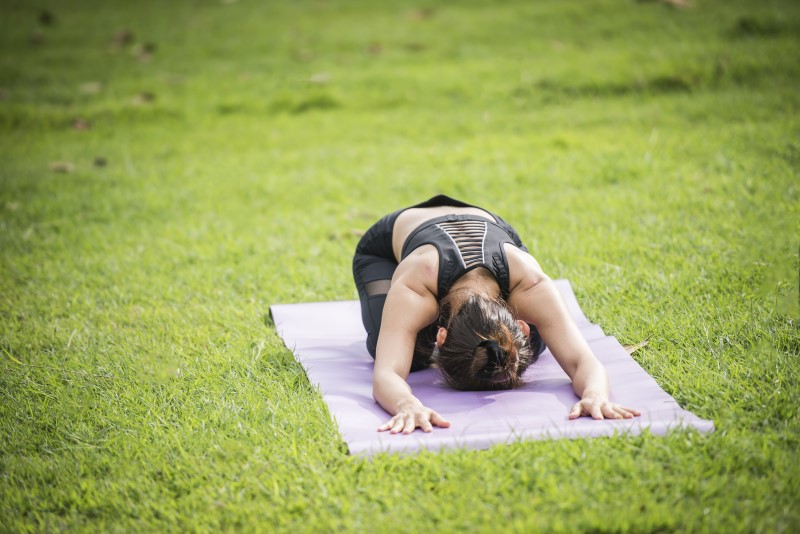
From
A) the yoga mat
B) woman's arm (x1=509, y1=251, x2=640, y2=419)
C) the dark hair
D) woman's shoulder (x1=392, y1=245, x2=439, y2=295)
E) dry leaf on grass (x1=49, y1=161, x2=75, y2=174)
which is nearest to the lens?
the yoga mat

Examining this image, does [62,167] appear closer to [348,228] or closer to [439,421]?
[348,228]

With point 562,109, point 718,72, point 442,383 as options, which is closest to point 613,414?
point 442,383

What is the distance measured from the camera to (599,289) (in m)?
4.40

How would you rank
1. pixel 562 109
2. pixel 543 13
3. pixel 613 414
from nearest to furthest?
1. pixel 613 414
2. pixel 562 109
3. pixel 543 13

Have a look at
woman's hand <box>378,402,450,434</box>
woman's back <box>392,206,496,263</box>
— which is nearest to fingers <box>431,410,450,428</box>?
woman's hand <box>378,402,450,434</box>

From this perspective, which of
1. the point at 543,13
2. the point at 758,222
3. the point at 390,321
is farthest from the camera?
the point at 543,13

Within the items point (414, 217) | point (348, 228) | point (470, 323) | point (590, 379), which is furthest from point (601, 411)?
point (348, 228)

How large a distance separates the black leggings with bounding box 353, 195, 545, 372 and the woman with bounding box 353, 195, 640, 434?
0.7 inches

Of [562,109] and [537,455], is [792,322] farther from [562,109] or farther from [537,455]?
[562,109]

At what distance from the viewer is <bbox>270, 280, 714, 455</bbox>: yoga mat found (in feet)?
9.48

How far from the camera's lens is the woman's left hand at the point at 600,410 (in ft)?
9.79

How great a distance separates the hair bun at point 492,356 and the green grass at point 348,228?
423 millimetres

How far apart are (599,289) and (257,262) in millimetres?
2191

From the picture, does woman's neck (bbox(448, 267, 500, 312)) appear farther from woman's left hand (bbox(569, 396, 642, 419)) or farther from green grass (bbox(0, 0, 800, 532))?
green grass (bbox(0, 0, 800, 532))
